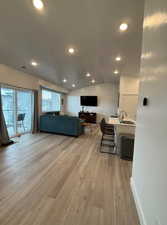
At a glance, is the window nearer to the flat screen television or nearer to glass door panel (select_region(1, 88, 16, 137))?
the flat screen television

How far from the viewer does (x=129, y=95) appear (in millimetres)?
5539

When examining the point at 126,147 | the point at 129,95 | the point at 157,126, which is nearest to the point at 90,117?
the point at 129,95

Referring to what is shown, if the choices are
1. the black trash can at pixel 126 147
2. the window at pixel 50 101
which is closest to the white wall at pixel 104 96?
the window at pixel 50 101

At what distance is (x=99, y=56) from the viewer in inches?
145

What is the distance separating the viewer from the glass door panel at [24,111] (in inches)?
194

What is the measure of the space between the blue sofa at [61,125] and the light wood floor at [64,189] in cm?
179

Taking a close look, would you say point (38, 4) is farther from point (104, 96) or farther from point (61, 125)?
point (104, 96)

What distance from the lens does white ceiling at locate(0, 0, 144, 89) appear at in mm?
1919

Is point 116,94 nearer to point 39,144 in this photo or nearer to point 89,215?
point 39,144

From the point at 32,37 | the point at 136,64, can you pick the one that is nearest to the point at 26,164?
the point at 32,37

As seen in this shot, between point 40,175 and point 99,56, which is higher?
point 99,56

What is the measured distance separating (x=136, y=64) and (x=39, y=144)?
437 centimetres

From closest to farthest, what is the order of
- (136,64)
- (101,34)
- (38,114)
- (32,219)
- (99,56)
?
(32,219) < (101,34) < (99,56) < (136,64) < (38,114)

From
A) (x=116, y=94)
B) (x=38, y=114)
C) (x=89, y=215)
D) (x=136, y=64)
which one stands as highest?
(x=136, y=64)
